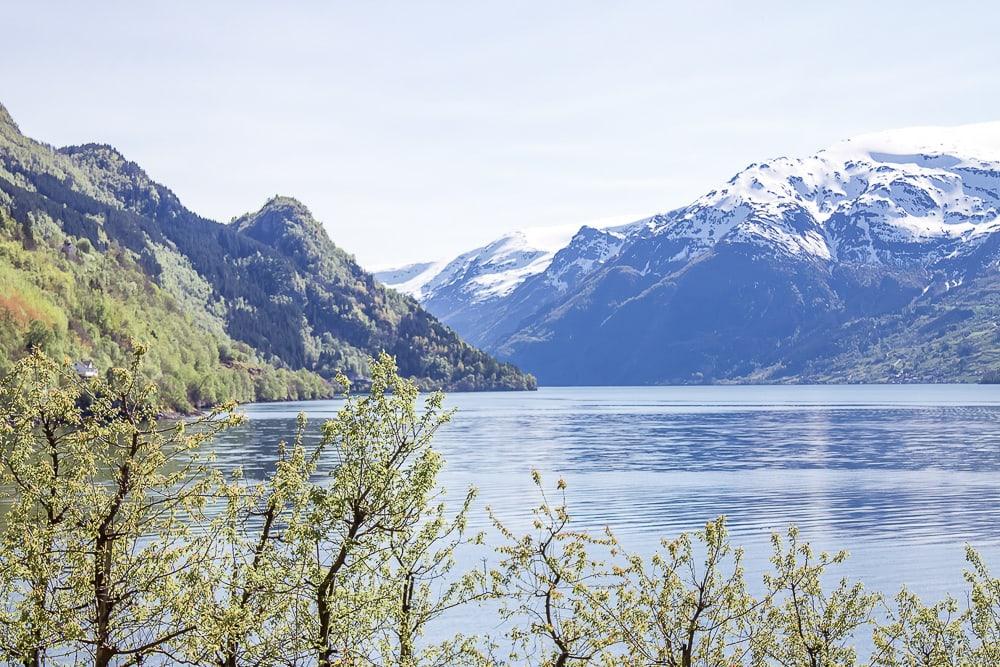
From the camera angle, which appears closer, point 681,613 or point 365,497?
point 365,497

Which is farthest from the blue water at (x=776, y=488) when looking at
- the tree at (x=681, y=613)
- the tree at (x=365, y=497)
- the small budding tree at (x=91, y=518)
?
the small budding tree at (x=91, y=518)

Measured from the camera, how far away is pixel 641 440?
7475 inches

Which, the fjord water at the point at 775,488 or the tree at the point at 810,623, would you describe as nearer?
the tree at the point at 810,623

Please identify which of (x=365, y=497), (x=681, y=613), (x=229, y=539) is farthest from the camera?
(x=681, y=613)

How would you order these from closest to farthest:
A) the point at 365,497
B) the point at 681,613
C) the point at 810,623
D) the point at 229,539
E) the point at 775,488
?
the point at 365,497
the point at 229,539
the point at 681,613
the point at 810,623
the point at 775,488

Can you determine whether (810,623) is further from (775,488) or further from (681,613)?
(775,488)

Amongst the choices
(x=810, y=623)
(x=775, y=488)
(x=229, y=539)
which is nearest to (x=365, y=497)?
(x=229, y=539)

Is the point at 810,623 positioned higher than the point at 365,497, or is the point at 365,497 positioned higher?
the point at 365,497

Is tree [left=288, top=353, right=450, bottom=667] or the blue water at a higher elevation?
tree [left=288, top=353, right=450, bottom=667]

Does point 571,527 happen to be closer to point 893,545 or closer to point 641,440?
point 893,545

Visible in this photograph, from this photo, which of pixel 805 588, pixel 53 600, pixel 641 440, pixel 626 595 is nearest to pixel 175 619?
pixel 53 600

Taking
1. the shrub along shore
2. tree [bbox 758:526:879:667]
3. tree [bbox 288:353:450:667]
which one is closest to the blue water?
tree [bbox 758:526:879:667]

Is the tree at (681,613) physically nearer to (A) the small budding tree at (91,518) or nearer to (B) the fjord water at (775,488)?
(A) the small budding tree at (91,518)

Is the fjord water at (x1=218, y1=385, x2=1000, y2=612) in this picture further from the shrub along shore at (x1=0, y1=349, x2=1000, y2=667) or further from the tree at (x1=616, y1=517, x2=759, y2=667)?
the shrub along shore at (x1=0, y1=349, x2=1000, y2=667)
